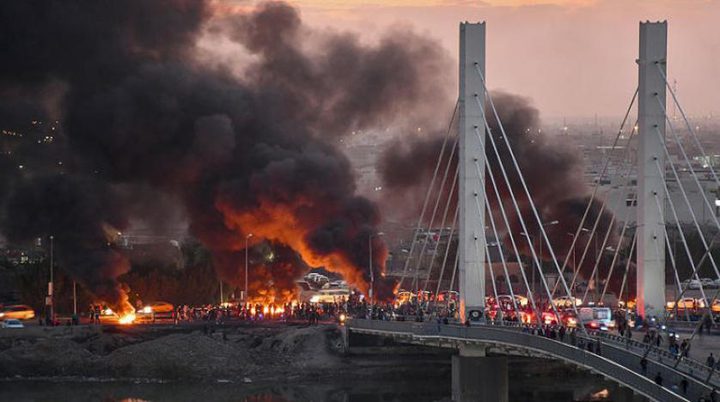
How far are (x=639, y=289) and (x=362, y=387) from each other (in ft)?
58.5

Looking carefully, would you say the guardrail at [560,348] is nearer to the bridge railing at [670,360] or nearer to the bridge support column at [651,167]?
the bridge railing at [670,360]

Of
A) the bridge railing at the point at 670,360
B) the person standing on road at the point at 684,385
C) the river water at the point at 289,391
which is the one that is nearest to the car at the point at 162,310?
the river water at the point at 289,391

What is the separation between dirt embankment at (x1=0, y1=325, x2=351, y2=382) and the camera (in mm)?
91688

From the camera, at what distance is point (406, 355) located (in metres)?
93.0

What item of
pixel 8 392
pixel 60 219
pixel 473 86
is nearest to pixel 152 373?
pixel 8 392

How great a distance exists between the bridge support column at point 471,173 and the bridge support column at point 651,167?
772cm

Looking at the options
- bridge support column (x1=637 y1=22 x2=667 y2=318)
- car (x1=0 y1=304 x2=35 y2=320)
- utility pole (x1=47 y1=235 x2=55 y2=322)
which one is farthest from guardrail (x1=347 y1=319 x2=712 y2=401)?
car (x1=0 y1=304 x2=35 y2=320)

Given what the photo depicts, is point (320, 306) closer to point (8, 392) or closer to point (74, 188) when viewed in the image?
point (74, 188)

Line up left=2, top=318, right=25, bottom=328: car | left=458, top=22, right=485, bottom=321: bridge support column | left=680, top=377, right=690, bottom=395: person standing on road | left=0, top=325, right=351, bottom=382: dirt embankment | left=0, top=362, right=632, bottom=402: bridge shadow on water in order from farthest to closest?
left=2, top=318, right=25, bottom=328: car
left=0, top=325, right=351, bottom=382: dirt embankment
left=0, top=362, right=632, bottom=402: bridge shadow on water
left=458, top=22, right=485, bottom=321: bridge support column
left=680, top=377, right=690, bottom=395: person standing on road

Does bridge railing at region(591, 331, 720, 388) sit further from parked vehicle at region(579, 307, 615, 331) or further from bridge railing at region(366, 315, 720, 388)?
parked vehicle at region(579, 307, 615, 331)

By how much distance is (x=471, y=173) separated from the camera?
82625 millimetres

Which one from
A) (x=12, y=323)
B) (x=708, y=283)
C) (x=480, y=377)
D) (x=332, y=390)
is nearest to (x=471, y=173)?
A: (x=480, y=377)

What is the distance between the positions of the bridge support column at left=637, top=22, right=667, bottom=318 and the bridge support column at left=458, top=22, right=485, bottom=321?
7715 millimetres

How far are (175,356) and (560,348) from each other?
99.2ft
